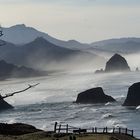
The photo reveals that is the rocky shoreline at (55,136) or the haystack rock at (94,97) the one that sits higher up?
the haystack rock at (94,97)

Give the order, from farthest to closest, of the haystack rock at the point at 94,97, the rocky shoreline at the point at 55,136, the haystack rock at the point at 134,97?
the haystack rock at the point at 94,97
the haystack rock at the point at 134,97
the rocky shoreline at the point at 55,136

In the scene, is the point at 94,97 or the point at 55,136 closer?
the point at 55,136

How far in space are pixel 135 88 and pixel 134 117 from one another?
28223 mm

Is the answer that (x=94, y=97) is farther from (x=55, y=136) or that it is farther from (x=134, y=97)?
(x=55, y=136)

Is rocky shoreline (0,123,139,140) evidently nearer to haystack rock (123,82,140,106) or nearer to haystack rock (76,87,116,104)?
haystack rock (123,82,140,106)

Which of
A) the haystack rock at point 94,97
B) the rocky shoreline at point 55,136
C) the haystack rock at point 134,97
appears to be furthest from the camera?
the haystack rock at point 94,97

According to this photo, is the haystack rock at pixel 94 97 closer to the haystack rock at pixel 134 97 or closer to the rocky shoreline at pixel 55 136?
the haystack rock at pixel 134 97

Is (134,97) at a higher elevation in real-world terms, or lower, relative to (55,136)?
higher

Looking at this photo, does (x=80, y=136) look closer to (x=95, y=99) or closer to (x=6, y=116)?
(x=6, y=116)

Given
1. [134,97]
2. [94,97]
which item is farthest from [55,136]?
[94,97]

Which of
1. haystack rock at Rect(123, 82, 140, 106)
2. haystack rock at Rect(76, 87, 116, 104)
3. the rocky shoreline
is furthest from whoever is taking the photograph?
haystack rock at Rect(76, 87, 116, 104)

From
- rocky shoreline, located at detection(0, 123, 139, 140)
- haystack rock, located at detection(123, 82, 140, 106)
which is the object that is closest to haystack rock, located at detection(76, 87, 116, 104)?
haystack rock, located at detection(123, 82, 140, 106)

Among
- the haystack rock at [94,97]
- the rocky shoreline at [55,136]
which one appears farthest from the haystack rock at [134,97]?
the rocky shoreline at [55,136]

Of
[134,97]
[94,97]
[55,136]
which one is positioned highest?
[134,97]
